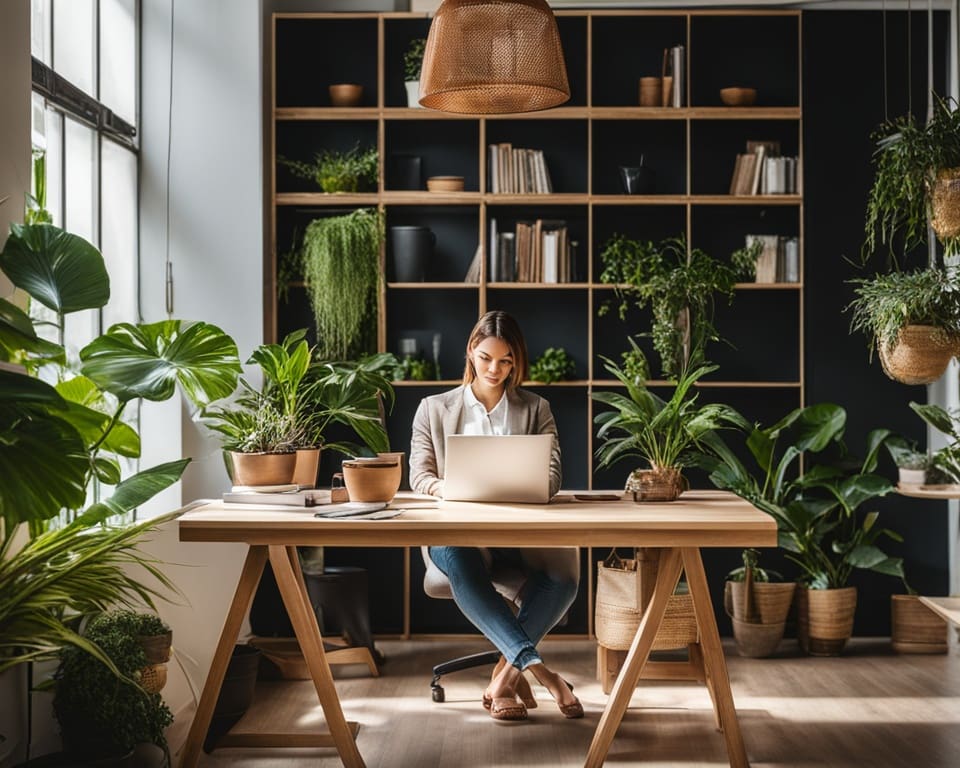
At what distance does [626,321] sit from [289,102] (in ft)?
6.87

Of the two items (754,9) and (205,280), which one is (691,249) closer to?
(754,9)

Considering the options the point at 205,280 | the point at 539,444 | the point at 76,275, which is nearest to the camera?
the point at 76,275

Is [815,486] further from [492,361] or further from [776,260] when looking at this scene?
[492,361]

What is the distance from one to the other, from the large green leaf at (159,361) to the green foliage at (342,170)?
6.78ft

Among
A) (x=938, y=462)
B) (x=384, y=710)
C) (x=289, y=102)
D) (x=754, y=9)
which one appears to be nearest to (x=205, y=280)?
(x=289, y=102)

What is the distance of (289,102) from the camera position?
5621 millimetres

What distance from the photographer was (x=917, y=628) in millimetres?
5062

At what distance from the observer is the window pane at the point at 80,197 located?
3.99 m

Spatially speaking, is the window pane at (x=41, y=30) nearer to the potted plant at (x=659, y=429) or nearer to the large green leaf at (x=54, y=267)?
the large green leaf at (x=54, y=267)

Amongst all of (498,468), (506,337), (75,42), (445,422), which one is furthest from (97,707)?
(75,42)

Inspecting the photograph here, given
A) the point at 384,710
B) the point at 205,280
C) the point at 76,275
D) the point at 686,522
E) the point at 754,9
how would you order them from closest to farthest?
1. the point at 76,275
2. the point at 686,522
3. the point at 384,710
4. the point at 205,280
5. the point at 754,9

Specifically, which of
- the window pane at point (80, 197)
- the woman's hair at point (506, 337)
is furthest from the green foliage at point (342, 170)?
the woman's hair at point (506, 337)

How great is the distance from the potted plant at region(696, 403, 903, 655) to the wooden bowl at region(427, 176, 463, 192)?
1748mm

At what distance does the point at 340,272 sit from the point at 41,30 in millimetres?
1879
